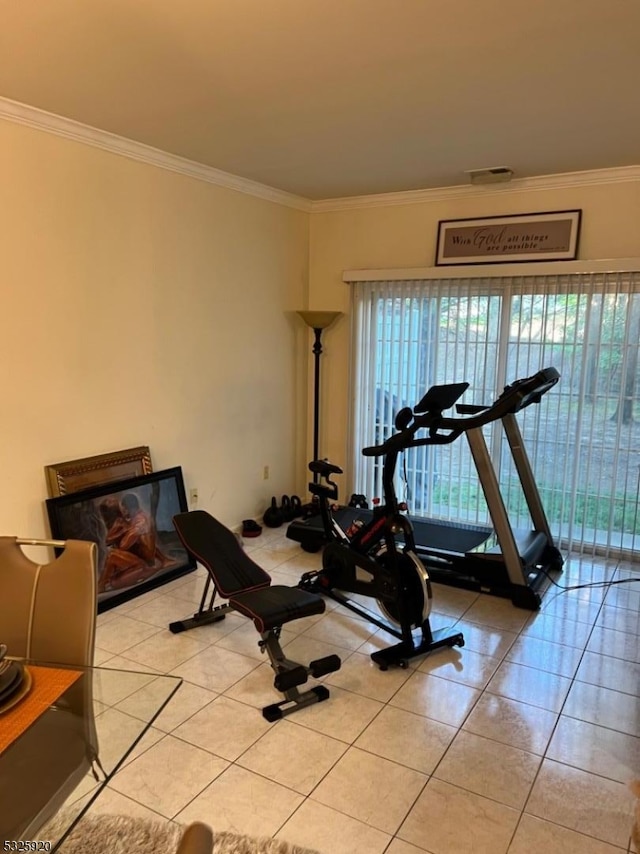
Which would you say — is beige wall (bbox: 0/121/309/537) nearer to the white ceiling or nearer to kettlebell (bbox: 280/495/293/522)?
kettlebell (bbox: 280/495/293/522)

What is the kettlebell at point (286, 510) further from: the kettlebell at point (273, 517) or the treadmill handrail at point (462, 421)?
the treadmill handrail at point (462, 421)

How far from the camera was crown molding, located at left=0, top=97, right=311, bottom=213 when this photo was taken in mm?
2898

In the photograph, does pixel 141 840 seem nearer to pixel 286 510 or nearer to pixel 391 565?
pixel 391 565

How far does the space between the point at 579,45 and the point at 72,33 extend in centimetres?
178

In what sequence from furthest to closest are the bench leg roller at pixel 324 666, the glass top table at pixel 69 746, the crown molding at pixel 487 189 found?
the crown molding at pixel 487 189
the bench leg roller at pixel 324 666
the glass top table at pixel 69 746

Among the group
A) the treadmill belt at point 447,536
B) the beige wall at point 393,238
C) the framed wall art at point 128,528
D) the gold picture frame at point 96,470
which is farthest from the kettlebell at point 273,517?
the gold picture frame at point 96,470

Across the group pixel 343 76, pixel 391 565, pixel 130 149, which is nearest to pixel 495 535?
pixel 391 565

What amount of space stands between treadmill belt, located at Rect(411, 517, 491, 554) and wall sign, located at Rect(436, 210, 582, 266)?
1.85m

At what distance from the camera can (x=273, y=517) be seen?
470cm

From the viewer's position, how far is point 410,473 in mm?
4801

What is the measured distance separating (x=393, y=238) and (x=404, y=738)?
3.51m

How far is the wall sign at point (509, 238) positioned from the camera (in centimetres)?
402

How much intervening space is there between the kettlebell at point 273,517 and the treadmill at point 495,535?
0.44 m

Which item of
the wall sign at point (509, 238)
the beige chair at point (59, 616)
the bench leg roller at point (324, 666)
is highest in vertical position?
the wall sign at point (509, 238)
